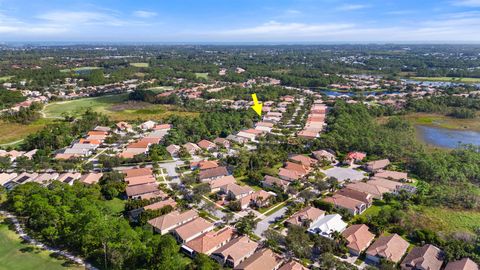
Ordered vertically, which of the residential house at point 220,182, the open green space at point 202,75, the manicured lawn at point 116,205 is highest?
the open green space at point 202,75

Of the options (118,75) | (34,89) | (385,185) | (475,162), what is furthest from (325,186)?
(118,75)

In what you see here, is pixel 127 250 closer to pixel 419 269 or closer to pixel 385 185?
pixel 419 269

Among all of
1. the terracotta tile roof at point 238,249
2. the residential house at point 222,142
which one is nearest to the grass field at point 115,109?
the residential house at point 222,142

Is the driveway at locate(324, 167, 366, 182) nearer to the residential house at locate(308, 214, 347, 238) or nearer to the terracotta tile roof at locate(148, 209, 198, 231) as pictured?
the residential house at locate(308, 214, 347, 238)

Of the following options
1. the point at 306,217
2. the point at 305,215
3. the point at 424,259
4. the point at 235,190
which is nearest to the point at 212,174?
the point at 235,190

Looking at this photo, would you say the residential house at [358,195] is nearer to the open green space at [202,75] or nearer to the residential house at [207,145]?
the residential house at [207,145]

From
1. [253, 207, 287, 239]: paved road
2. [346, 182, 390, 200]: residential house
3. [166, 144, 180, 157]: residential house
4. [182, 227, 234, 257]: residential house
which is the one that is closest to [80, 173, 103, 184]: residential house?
[166, 144, 180, 157]: residential house
